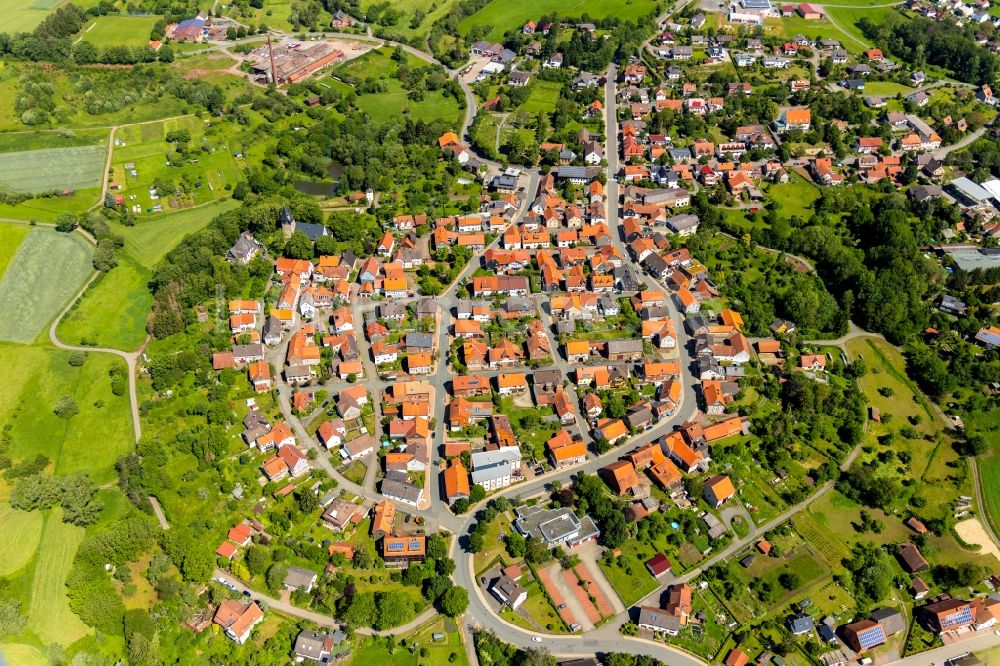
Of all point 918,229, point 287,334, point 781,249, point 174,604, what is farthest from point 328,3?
point 174,604

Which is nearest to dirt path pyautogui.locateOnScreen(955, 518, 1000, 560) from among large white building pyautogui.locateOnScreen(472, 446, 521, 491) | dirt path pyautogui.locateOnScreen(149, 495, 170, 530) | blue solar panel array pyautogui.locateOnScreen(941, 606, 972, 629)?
blue solar panel array pyautogui.locateOnScreen(941, 606, 972, 629)

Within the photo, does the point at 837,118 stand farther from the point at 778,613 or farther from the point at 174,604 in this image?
the point at 174,604

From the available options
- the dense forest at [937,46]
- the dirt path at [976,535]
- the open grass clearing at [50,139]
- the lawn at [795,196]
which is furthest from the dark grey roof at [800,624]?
the open grass clearing at [50,139]

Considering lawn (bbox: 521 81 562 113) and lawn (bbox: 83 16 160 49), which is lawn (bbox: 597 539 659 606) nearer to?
lawn (bbox: 521 81 562 113)

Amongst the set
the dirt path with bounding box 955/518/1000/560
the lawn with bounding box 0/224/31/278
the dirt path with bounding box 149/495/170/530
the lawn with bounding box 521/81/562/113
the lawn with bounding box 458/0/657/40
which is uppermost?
the lawn with bounding box 458/0/657/40

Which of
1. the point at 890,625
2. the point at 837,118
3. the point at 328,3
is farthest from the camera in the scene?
the point at 328,3

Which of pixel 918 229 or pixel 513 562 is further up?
pixel 918 229
